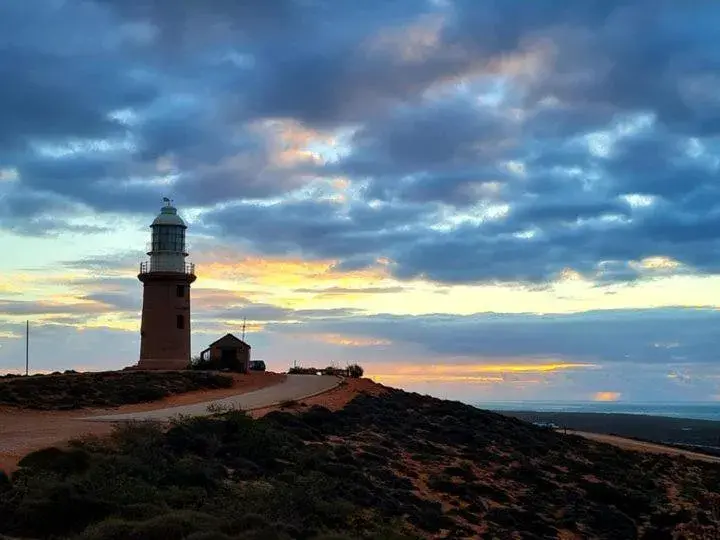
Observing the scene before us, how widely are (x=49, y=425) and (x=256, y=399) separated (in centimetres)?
1095

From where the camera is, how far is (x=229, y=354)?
48562mm

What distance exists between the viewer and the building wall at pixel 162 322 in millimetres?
45625

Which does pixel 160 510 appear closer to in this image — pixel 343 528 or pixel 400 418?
pixel 343 528

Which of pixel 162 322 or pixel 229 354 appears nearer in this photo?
pixel 162 322

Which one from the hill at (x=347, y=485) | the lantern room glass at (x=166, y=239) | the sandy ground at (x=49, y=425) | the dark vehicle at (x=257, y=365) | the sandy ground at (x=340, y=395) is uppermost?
the lantern room glass at (x=166, y=239)

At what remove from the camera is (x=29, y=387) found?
3356 cm

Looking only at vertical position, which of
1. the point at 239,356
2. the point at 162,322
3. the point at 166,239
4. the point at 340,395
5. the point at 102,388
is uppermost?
the point at 166,239

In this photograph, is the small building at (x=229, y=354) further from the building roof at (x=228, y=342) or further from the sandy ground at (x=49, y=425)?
the sandy ground at (x=49, y=425)

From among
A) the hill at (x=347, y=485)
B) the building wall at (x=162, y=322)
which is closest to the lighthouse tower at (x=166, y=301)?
the building wall at (x=162, y=322)

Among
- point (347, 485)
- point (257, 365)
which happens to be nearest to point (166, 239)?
point (257, 365)

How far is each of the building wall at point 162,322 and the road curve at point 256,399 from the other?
659cm

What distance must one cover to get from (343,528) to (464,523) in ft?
19.0

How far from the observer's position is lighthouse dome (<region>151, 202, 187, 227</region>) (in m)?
46.2

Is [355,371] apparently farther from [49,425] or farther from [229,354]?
[49,425]
